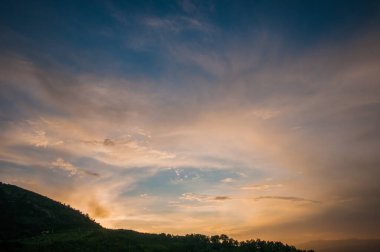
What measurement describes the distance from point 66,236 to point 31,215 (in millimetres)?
18222

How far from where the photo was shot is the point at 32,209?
3103 inches

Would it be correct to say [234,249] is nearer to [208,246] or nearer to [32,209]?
[208,246]

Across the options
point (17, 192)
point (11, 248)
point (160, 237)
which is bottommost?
point (11, 248)

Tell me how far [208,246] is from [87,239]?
27177mm

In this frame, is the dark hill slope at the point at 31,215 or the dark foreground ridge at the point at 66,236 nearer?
the dark foreground ridge at the point at 66,236

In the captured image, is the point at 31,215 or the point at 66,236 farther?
the point at 31,215

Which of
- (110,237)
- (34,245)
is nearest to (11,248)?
(34,245)

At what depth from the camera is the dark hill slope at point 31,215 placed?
65.8 metres

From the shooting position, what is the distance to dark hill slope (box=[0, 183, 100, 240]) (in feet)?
216

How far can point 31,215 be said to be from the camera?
74625 millimetres

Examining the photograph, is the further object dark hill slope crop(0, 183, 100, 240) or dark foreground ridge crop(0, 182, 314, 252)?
dark hill slope crop(0, 183, 100, 240)

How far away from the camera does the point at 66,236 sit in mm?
62281

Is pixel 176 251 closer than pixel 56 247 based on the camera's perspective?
No

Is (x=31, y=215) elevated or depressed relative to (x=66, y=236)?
elevated
